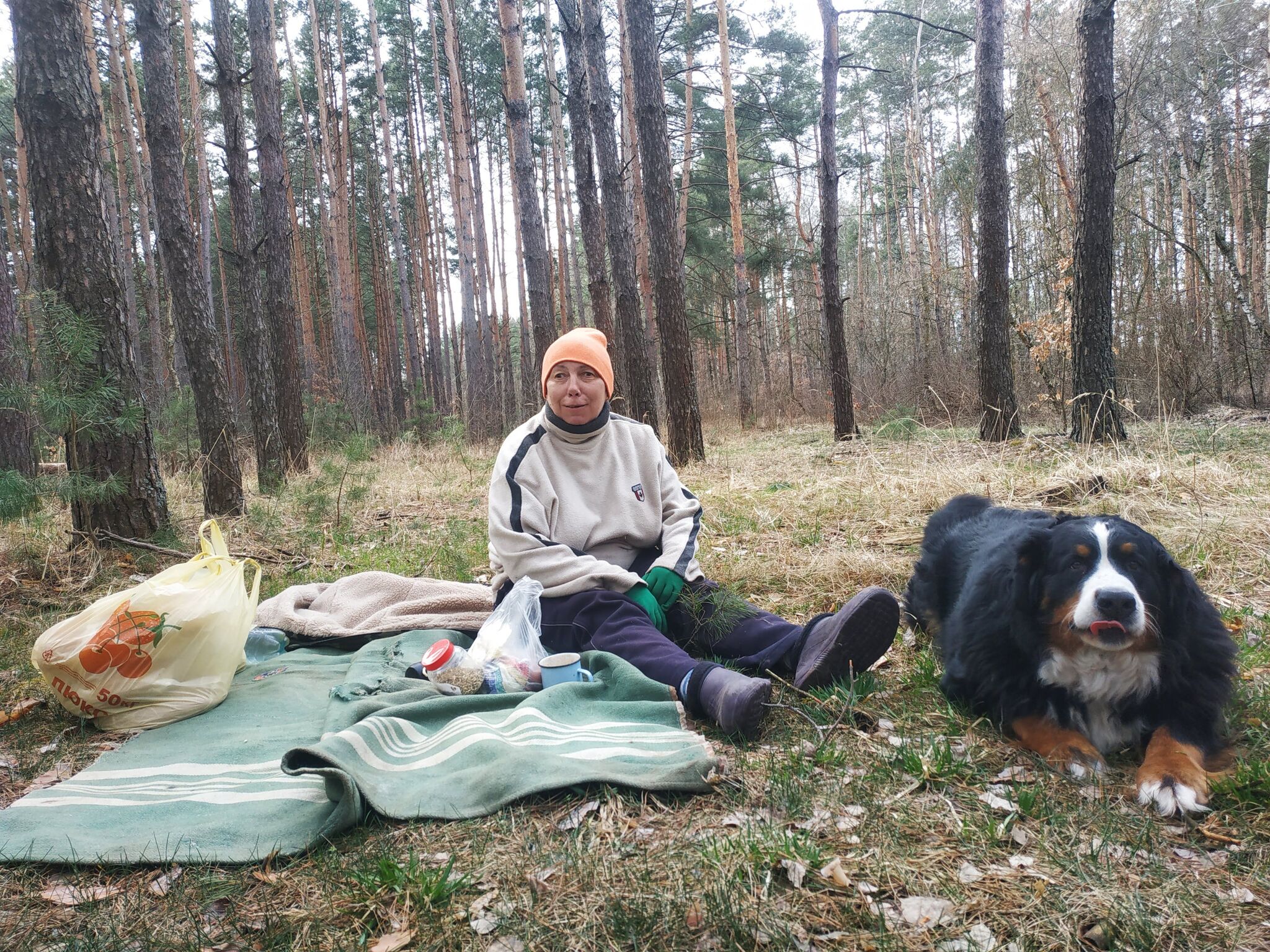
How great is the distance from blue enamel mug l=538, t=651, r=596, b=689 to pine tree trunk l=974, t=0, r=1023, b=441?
→ 769 centimetres

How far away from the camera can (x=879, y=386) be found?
61.8 feet

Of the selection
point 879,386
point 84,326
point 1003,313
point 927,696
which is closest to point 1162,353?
point 1003,313

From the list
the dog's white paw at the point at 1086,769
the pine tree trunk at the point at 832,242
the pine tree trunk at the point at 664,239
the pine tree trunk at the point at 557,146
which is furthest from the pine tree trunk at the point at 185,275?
the pine tree trunk at the point at 557,146

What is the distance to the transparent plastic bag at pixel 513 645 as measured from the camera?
9.76ft

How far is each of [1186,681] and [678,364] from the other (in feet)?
23.5

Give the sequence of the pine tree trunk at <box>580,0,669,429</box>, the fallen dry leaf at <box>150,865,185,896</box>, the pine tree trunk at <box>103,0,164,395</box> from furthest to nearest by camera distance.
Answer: the pine tree trunk at <box>103,0,164,395</box>, the pine tree trunk at <box>580,0,669,429</box>, the fallen dry leaf at <box>150,865,185,896</box>

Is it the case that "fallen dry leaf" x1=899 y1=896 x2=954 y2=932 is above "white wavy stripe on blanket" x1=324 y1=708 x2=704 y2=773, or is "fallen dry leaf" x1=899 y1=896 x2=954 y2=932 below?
below

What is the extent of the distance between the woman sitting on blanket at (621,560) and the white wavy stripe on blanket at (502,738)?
0.29 m

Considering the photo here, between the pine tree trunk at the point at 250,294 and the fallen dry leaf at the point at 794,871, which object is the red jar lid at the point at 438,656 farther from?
the pine tree trunk at the point at 250,294

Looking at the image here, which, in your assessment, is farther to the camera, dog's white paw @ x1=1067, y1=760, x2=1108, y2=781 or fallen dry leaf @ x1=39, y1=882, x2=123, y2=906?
dog's white paw @ x1=1067, y1=760, x2=1108, y2=781

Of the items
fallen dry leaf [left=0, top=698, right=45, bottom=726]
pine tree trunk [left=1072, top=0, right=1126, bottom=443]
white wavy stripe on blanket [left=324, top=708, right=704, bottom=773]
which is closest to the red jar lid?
white wavy stripe on blanket [left=324, top=708, right=704, bottom=773]

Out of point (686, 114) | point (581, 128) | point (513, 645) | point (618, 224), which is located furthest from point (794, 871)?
point (686, 114)

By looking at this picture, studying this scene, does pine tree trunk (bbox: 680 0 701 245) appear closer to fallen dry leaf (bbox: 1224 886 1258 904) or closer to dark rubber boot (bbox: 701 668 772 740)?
dark rubber boot (bbox: 701 668 772 740)

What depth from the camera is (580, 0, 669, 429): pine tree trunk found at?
9312mm
